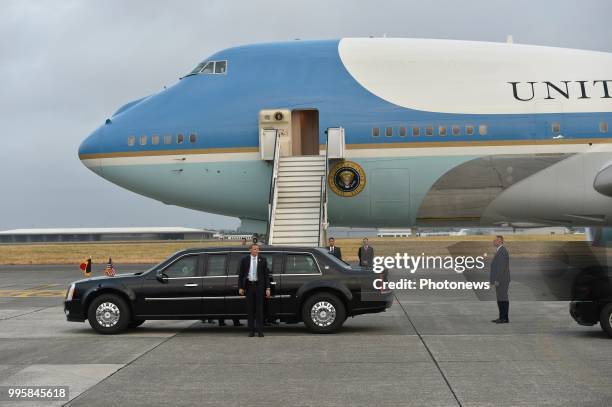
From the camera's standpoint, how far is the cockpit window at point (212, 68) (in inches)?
897

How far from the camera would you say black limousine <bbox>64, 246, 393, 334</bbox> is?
13.7 meters

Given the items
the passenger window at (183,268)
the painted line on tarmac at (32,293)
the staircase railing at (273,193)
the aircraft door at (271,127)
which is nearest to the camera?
the passenger window at (183,268)

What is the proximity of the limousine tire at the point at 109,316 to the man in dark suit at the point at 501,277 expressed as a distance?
7.03 metres

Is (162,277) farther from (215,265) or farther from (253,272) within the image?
(253,272)

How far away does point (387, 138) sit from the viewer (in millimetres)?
21281

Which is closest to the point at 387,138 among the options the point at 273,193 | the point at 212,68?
the point at 273,193

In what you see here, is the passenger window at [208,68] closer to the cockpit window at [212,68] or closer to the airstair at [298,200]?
the cockpit window at [212,68]

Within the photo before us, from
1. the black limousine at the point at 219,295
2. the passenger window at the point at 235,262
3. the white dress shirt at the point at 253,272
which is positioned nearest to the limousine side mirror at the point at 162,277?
the black limousine at the point at 219,295

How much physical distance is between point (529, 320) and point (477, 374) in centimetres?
605

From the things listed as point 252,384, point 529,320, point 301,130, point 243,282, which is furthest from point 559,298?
point 301,130

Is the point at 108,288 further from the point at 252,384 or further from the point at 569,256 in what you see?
the point at 569,256

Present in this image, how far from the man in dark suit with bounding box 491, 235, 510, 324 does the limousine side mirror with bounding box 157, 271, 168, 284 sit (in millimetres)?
6288

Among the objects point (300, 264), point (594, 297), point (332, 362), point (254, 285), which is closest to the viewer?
point (332, 362)

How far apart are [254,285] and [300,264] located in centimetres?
105
